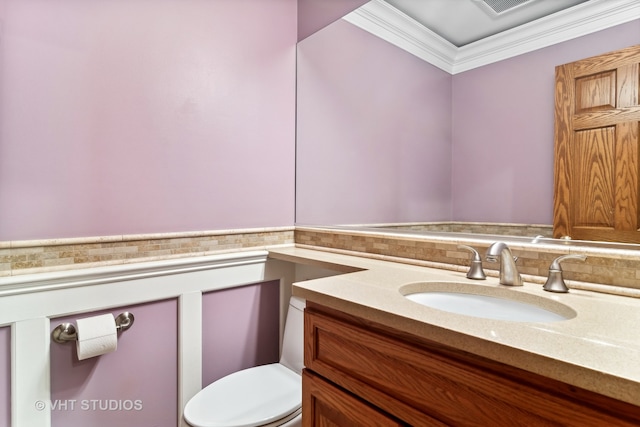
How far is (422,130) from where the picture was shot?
1.38 metres

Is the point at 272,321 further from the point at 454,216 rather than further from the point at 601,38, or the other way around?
the point at 601,38

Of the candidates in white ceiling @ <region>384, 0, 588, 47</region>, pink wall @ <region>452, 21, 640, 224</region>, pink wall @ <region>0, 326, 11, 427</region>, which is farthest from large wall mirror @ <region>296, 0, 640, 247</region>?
pink wall @ <region>0, 326, 11, 427</region>

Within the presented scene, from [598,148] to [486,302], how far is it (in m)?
0.52

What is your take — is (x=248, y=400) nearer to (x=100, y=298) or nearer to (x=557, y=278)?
(x=100, y=298)

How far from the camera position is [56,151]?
110 cm

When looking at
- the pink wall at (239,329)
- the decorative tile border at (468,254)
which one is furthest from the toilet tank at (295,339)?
the decorative tile border at (468,254)

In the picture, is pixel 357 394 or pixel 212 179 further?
pixel 212 179

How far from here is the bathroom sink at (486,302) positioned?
2.67 feet

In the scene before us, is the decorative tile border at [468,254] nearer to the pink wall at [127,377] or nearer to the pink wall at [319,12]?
the pink wall at [127,377]

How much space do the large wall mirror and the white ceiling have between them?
0.34 feet

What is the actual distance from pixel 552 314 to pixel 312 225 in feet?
3.77

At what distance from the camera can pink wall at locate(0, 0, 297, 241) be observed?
1.06 metres

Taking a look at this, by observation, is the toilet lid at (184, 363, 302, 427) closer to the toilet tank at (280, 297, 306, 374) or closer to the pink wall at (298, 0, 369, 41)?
the toilet tank at (280, 297, 306, 374)

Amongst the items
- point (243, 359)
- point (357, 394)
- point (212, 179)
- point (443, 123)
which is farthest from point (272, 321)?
point (443, 123)
